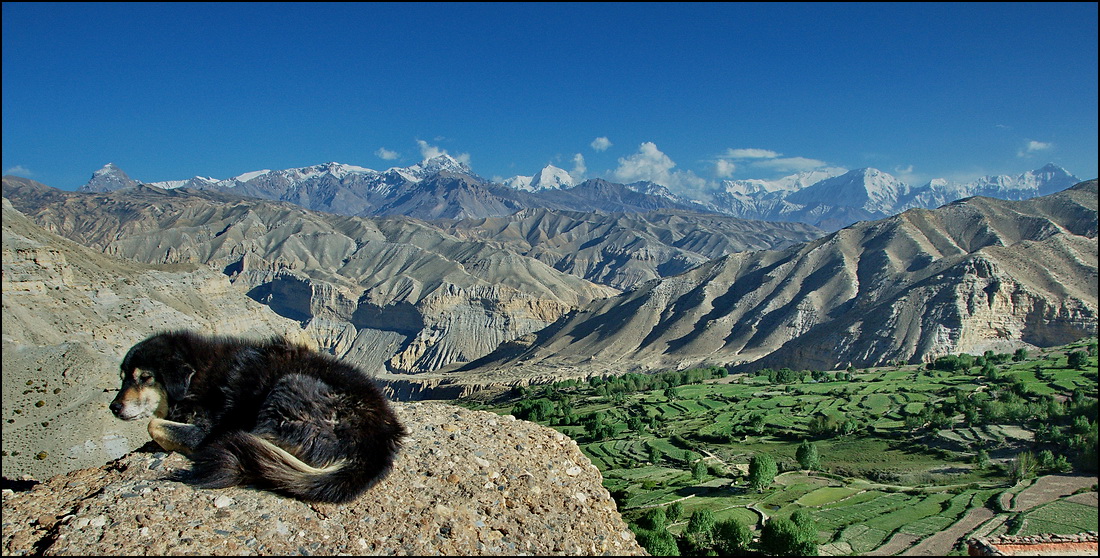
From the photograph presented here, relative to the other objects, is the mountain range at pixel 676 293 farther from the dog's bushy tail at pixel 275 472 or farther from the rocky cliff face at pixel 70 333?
the dog's bushy tail at pixel 275 472

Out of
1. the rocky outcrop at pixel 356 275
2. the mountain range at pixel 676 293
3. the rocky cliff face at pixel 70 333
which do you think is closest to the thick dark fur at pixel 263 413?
the rocky cliff face at pixel 70 333

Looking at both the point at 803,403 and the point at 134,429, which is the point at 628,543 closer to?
the point at 134,429

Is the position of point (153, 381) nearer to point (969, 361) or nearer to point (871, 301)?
point (969, 361)

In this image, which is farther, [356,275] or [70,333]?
[356,275]

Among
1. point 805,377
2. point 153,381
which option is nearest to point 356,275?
point 805,377

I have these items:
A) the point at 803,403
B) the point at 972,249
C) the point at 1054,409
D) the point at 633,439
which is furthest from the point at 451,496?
the point at 972,249
